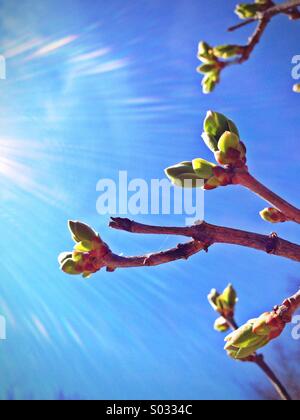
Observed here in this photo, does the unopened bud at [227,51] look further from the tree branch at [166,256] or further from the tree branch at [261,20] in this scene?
the tree branch at [166,256]

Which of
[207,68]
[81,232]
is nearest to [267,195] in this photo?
[81,232]

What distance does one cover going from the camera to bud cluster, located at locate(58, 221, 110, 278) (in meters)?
0.48

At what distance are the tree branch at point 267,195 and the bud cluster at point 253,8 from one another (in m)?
0.32

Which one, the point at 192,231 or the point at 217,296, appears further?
the point at 217,296

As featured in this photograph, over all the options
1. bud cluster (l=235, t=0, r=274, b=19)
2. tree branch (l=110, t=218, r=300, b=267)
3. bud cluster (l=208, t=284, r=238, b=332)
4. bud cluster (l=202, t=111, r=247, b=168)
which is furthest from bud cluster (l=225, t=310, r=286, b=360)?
bud cluster (l=235, t=0, r=274, b=19)

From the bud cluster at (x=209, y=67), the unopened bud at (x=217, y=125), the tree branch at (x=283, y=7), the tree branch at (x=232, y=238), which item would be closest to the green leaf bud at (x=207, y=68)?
the bud cluster at (x=209, y=67)

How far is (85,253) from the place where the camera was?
49 cm

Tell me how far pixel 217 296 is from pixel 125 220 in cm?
46

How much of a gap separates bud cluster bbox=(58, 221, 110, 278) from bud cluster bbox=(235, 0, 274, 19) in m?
0.43

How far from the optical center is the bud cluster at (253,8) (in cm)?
63
